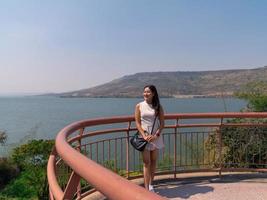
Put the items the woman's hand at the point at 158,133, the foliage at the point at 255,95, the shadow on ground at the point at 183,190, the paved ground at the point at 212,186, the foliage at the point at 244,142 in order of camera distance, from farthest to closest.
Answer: the foliage at the point at 255,95 < the foliage at the point at 244,142 < the shadow on ground at the point at 183,190 < the paved ground at the point at 212,186 < the woman's hand at the point at 158,133

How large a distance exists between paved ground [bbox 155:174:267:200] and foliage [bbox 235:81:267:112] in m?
12.2

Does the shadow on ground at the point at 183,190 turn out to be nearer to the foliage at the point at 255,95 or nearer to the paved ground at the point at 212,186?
the paved ground at the point at 212,186

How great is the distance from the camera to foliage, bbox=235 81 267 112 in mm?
18797

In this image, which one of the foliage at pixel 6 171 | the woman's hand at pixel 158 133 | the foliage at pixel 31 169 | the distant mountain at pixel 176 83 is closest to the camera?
the woman's hand at pixel 158 133

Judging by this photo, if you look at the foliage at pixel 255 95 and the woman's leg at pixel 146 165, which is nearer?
the woman's leg at pixel 146 165

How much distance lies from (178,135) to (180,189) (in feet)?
3.64

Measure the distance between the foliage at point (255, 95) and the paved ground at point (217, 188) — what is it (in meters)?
12.2

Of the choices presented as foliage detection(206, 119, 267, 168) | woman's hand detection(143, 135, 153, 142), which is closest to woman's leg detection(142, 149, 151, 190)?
woman's hand detection(143, 135, 153, 142)

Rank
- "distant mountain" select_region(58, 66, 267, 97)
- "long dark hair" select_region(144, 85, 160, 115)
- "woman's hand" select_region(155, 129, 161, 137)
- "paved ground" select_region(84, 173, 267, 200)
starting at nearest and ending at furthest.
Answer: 1. "long dark hair" select_region(144, 85, 160, 115)
2. "woman's hand" select_region(155, 129, 161, 137)
3. "paved ground" select_region(84, 173, 267, 200)
4. "distant mountain" select_region(58, 66, 267, 97)

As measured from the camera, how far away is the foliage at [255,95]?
61.7ft

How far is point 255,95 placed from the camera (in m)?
19.8

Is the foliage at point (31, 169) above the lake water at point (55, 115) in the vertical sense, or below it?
above

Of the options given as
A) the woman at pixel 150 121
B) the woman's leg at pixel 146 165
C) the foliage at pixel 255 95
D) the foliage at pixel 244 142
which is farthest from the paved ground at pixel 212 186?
the foliage at pixel 255 95

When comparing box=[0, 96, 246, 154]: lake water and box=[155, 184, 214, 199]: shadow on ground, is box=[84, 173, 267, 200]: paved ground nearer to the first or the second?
box=[155, 184, 214, 199]: shadow on ground
